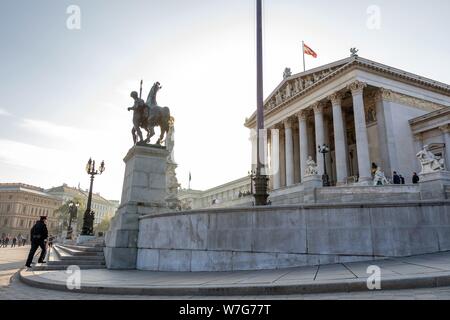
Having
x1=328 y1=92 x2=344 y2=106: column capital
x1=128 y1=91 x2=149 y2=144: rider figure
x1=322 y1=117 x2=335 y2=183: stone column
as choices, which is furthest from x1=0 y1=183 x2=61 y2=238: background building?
x1=128 y1=91 x2=149 y2=144: rider figure

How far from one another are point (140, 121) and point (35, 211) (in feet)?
366

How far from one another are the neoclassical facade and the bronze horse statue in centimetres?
1830

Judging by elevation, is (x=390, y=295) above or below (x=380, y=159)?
below

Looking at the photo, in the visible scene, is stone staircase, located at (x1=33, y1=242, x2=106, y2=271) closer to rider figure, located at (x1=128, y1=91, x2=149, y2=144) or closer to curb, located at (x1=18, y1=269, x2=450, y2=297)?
rider figure, located at (x1=128, y1=91, x2=149, y2=144)

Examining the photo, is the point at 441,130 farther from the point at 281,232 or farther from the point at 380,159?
the point at 281,232

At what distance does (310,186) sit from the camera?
2423cm

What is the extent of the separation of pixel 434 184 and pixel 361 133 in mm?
16024

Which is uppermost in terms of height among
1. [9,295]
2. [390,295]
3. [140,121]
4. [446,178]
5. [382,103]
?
[382,103]

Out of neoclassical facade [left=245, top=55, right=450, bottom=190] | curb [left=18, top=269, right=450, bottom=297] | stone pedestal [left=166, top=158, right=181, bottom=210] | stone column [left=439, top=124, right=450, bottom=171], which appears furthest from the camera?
stone pedestal [left=166, top=158, right=181, bottom=210]

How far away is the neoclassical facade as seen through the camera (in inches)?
1309

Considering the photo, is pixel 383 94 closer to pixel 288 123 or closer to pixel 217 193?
pixel 288 123
